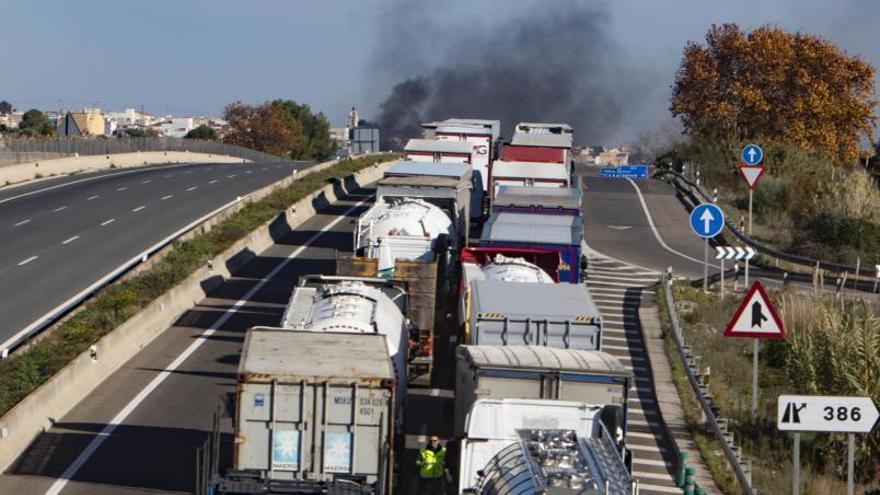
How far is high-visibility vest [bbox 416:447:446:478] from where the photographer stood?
18.5 metres

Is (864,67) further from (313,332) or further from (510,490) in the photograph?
(510,490)

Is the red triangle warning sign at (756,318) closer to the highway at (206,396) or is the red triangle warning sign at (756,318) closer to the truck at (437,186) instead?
the highway at (206,396)

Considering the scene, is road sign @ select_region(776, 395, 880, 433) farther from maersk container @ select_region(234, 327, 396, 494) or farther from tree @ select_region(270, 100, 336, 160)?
tree @ select_region(270, 100, 336, 160)

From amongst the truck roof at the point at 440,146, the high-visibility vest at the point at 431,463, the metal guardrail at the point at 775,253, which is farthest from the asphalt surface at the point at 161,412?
the metal guardrail at the point at 775,253

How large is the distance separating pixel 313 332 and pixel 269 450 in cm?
245

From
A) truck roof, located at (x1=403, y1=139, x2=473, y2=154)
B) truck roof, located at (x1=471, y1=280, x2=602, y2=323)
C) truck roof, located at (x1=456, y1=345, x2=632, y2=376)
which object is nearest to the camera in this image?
truck roof, located at (x1=456, y1=345, x2=632, y2=376)

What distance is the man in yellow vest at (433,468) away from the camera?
729 inches

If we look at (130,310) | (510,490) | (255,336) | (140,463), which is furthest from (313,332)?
(130,310)

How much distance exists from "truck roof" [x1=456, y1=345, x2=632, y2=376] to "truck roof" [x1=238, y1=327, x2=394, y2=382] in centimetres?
139

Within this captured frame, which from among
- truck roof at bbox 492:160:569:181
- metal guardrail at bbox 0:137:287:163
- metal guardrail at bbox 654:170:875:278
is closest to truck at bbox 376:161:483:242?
truck roof at bbox 492:160:569:181

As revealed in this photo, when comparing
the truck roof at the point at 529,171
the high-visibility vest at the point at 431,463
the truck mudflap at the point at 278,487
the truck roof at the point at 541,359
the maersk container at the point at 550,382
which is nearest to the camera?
the truck mudflap at the point at 278,487

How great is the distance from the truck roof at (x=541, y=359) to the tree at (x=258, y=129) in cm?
14609

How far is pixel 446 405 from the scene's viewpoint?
24.3 m

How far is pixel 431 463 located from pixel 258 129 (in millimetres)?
149254
